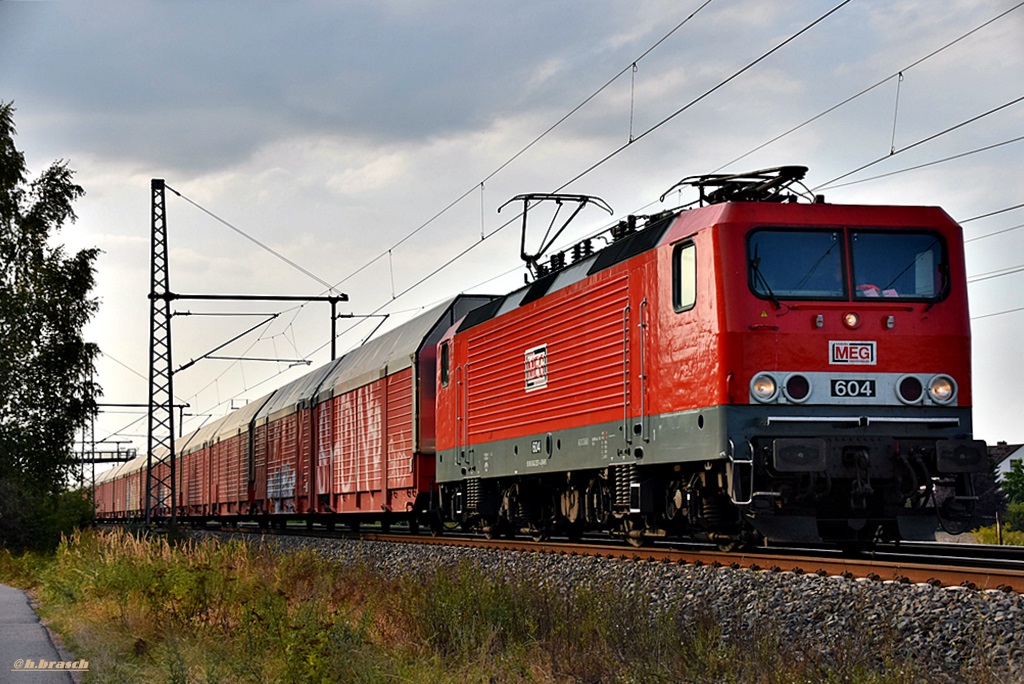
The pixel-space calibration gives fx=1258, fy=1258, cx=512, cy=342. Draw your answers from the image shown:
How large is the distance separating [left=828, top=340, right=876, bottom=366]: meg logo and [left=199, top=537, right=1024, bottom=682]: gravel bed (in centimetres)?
234

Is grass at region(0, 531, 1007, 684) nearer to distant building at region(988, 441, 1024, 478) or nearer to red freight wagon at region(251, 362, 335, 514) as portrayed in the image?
distant building at region(988, 441, 1024, 478)

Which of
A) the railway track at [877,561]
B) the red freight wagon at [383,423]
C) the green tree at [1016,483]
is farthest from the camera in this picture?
the green tree at [1016,483]

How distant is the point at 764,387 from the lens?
485 inches

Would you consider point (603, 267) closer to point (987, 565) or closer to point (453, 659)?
point (987, 565)

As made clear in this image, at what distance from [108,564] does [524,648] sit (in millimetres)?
9283

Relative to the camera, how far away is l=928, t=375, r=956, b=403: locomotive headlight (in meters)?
12.5

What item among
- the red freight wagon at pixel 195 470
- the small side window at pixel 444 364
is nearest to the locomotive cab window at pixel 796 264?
the small side window at pixel 444 364

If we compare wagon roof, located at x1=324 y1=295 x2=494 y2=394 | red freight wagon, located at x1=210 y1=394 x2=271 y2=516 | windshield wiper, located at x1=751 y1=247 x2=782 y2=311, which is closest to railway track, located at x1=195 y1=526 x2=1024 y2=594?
windshield wiper, located at x1=751 y1=247 x2=782 y2=311

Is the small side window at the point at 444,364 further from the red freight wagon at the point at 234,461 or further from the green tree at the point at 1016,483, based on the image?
the green tree at the point at 1016,483

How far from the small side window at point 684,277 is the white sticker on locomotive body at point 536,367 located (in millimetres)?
3981

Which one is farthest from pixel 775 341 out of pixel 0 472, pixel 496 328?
pixel 0 472

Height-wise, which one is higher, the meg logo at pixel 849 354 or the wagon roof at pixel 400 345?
the wagon roof at pixel 400 345

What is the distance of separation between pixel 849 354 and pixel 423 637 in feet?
16.9

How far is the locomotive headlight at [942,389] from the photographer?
41.1 feet
